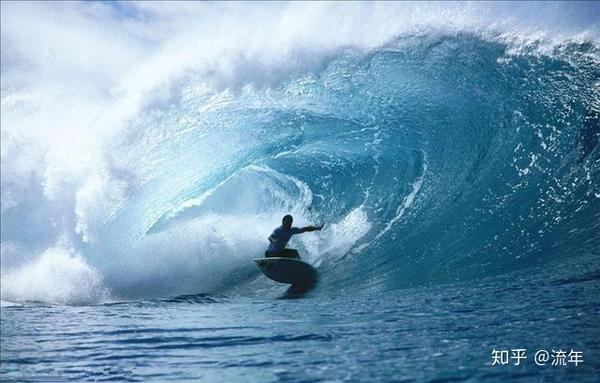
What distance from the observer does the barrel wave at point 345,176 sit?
10.4 meters

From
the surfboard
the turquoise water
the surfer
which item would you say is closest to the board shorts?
the surfer

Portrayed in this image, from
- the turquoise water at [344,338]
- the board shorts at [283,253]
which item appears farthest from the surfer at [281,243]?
the turquoise water at [344,338]

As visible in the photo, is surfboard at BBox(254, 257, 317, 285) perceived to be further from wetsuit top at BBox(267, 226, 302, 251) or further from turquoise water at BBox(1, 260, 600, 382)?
turquoise water at BBox(1, 260, 600, 382)

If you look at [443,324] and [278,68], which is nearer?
[443,324]

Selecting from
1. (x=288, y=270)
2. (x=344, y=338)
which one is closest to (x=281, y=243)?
(x=288, y=270)

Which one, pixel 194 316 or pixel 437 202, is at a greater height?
pixel 437 202

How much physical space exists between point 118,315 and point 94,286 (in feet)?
11.8

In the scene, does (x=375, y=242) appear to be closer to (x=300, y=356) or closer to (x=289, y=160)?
(x=289, y=160)

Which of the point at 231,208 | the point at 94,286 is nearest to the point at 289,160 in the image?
the point at 231,208

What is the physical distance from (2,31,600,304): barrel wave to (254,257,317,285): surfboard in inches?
13.3

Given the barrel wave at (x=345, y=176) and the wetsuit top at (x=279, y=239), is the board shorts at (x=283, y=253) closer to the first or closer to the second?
the wetsuit top at (x=279, y=239)

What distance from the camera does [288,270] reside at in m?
10.4

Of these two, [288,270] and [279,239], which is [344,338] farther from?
[279,239]

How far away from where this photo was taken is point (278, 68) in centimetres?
1409
